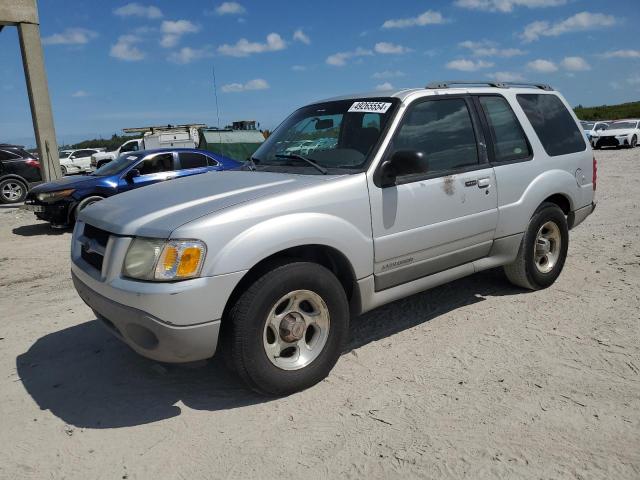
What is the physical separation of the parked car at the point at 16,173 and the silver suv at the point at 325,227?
39.1 ft

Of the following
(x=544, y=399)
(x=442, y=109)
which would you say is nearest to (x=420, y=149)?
(x=442, y=109)

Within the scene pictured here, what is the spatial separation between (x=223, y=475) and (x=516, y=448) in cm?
147

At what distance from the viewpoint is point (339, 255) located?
3398mm

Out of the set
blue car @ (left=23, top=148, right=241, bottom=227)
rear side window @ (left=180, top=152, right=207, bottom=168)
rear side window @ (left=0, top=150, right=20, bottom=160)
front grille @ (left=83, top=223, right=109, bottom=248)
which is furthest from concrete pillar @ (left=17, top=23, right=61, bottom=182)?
front grille @ (left=83, top=223, right=109, bottom=248)

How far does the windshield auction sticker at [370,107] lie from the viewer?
385 cm

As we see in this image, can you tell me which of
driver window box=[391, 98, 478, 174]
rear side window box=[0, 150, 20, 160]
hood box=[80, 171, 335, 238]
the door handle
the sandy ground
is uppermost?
rear side window box=[0, 150, 20, 160]

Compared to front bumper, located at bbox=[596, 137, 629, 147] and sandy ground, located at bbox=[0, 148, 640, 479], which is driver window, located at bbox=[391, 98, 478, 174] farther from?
front bumper, located at bbox=[596, 137, 629, 147]

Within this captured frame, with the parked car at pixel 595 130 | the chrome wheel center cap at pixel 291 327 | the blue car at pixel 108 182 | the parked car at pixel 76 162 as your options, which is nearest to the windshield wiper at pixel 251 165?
the chrome wheel center cap at pixel 291 327

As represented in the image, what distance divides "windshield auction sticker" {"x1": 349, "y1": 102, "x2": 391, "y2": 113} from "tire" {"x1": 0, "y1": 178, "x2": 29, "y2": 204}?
1275cm

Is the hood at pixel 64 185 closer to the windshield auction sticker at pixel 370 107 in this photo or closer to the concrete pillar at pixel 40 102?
the concrete pillar at pixel 40 102

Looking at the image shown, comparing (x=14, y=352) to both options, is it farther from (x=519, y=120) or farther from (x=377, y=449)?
(x=519, y=120)

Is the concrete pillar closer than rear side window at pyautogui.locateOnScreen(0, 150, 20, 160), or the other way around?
the concrete pillar

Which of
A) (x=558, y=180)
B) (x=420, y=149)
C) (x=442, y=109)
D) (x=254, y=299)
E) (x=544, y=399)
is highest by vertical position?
A: (x=442, y=109)

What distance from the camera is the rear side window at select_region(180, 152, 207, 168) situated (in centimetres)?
1002
